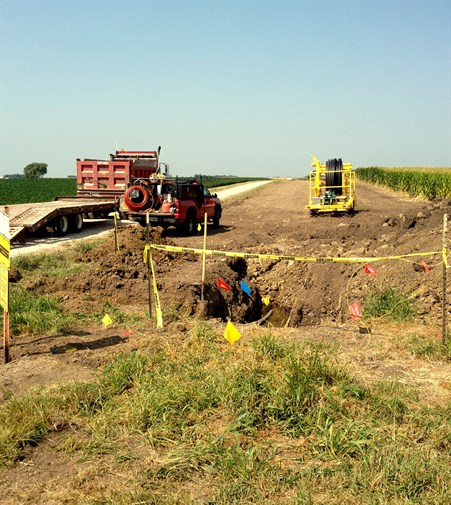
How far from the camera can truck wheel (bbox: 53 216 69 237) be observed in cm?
1809

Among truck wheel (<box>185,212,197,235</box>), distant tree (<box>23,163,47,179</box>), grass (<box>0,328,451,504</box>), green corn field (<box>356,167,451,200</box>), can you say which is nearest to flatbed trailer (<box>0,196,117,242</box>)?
truck wheel (<box>185,212,197,235</box>)

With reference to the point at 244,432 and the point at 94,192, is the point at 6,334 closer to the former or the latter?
the point at 244,432

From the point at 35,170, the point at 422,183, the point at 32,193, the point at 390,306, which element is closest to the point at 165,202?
the point at 390,306

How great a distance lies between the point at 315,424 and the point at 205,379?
1.21 metres

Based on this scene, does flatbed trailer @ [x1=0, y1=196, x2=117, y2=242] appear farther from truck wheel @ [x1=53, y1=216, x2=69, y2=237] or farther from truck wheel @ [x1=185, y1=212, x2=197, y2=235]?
truck wheel @ [x1=185, y1=212, x2=197, y2=235]

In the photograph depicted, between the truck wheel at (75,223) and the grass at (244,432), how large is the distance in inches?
545

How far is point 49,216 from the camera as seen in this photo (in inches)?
677

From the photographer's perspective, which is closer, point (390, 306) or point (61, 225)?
point (390, 306)

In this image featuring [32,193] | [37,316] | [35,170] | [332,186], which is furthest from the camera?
[35,170]

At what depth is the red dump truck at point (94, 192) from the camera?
17.9 metres

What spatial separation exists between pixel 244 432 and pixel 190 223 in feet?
46.3

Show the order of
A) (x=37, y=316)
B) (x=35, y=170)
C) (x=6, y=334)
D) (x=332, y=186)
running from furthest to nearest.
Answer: (x=35, y=170)
(x=332, y=186)
(x=37, y=316)
(x=6, y=334)

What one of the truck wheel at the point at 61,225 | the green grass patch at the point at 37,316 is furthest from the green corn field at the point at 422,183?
the green grass patch at the point at 37,316

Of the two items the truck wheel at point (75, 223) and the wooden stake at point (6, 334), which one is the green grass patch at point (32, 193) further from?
the wooden stake at point (6, 334)
